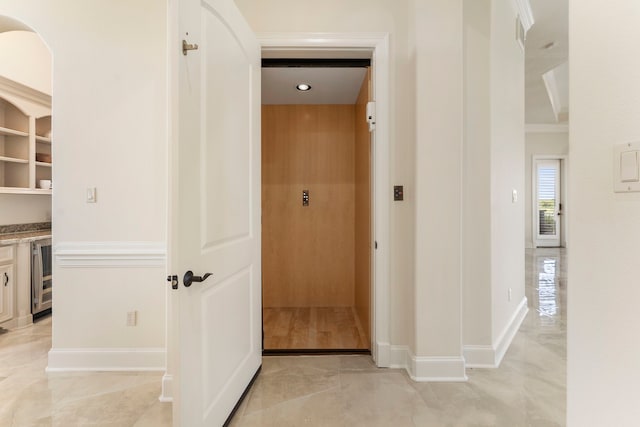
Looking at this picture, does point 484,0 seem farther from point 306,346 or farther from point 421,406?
point 306,346

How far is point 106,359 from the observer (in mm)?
2305

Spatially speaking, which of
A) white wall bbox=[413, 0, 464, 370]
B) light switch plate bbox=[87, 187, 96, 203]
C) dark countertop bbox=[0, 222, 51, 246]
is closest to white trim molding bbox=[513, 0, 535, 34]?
white wall bbox=[413, 0, 464, 370]

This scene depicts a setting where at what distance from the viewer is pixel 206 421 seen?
146cm

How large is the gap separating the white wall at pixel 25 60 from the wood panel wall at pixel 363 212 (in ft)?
11.3

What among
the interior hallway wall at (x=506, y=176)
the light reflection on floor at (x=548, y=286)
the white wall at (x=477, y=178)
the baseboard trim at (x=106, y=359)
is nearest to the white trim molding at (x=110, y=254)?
the baseboard trim at (x=106, y=359)

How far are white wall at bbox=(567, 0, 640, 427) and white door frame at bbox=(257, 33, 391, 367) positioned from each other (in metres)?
1.32

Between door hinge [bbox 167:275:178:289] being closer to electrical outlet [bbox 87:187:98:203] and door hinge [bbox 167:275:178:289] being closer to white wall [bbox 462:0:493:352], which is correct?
electrical outlet [bbox 87:187:98:203]

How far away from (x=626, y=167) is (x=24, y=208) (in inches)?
189

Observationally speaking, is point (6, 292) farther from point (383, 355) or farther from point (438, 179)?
point (438, 179)

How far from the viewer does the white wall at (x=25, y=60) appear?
3359 mm

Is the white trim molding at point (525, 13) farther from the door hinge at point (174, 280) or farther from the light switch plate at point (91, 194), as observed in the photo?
the light switch plate at point (91, 194)

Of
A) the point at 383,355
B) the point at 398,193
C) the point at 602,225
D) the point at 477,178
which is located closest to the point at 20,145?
the point at 398,193

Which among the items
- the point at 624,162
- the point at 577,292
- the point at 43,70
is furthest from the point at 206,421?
the point at 43,70

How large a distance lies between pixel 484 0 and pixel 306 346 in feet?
9.67
